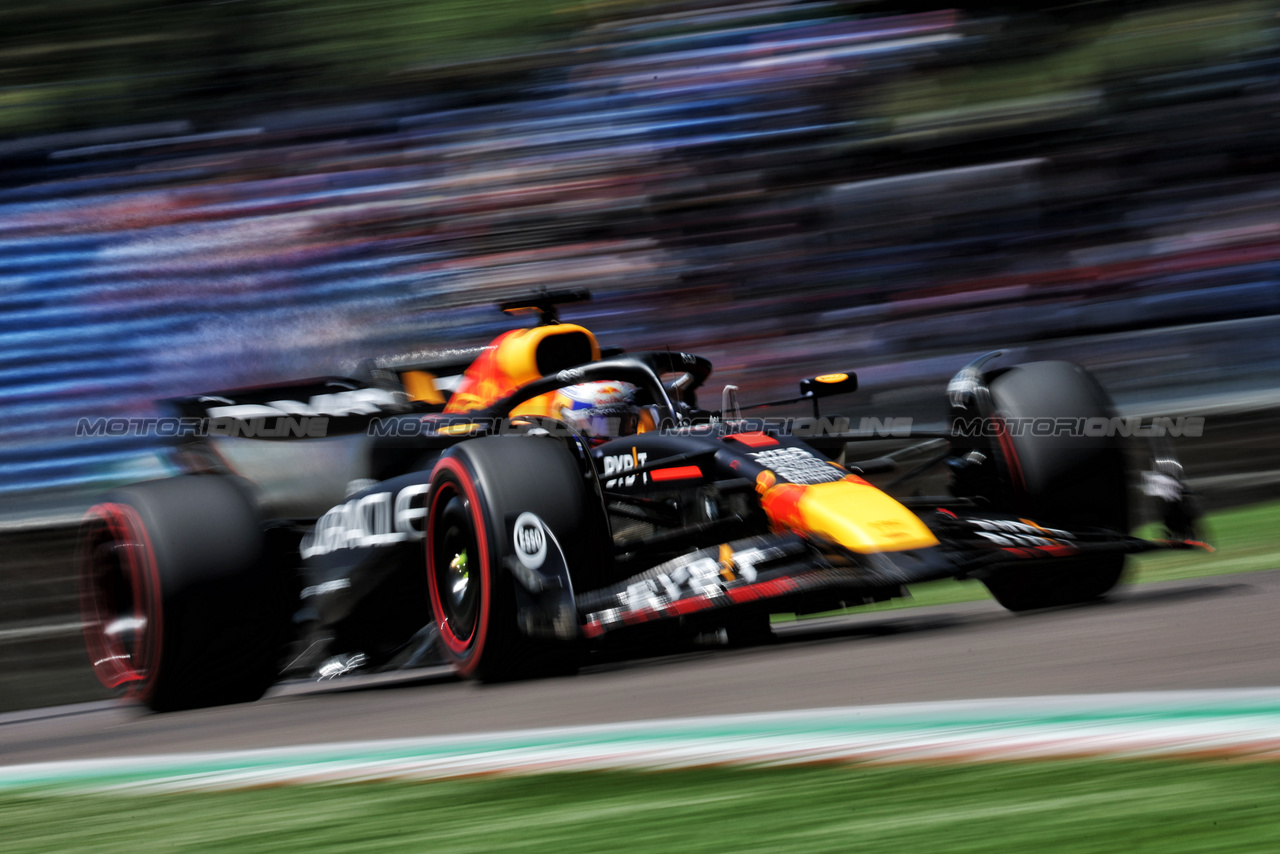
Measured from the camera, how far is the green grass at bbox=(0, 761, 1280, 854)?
1.66 metres

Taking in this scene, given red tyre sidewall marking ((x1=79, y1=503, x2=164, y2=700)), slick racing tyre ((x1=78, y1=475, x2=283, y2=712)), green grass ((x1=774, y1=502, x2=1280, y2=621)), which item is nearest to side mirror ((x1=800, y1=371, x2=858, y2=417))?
green grass ((x1=774, y1=502, x2=1280, y2=621))

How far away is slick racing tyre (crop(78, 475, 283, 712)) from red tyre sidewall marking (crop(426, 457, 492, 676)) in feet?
3.24

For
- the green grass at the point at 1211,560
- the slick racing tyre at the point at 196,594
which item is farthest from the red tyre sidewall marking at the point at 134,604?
the green grass at the point at 1211,560

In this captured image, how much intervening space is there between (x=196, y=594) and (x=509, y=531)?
5.25 feet

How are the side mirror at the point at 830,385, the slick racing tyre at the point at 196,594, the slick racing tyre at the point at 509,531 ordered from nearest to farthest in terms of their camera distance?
the slick racing tyre at the point at 509,531, the slick racing tyre at the point at 196,594, the side mirror at the point at 830,385

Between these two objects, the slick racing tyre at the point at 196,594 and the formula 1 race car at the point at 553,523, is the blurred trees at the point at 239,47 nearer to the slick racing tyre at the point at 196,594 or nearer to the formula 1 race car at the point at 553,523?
the formula 1 race car at the point at 553,523

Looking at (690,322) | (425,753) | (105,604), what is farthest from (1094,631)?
(690,322)

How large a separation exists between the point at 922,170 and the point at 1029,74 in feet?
2.82

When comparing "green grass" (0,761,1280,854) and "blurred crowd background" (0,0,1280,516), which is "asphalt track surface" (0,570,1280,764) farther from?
"blurred crowd background" (0,0,1280,516)

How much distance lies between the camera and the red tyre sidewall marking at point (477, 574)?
13.1 feet

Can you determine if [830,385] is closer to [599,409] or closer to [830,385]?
[830,385]

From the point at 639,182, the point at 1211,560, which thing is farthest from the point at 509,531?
the point at 639,182

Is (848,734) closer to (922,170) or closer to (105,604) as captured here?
(105,604)

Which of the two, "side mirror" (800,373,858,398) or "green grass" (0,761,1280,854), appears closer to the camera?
"green grass" (0,761,1280,854)
